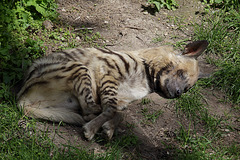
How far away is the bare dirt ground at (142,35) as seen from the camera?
345 centimetres

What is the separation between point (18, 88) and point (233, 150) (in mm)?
2787

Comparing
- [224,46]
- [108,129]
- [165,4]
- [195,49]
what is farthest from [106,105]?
[165,4]

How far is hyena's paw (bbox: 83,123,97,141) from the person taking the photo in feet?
10.6

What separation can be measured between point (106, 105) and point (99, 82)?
1.14 ft

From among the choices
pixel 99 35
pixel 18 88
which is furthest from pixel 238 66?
pixel 18 88

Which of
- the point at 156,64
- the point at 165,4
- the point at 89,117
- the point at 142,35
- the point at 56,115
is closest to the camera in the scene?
the point at 56,115

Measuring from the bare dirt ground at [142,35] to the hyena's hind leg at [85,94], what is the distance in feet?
0.89

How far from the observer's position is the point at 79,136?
3.29 m

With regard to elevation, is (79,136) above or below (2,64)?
below

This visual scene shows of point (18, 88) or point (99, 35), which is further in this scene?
point (99, 35)

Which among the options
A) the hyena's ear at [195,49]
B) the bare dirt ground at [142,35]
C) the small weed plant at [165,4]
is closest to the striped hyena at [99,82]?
the hyena's ear at [195,49]

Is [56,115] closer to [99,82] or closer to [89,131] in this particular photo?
[89,131]

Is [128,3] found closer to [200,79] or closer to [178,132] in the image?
[200,79]

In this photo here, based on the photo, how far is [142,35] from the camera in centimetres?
529
